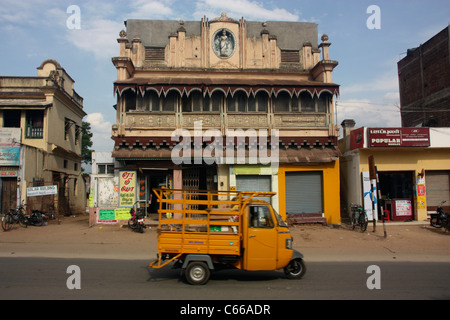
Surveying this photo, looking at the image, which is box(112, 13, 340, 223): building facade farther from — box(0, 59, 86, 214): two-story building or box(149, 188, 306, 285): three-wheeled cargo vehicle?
box(149, 188, 306, 285): three-wheeled cargo vehicle

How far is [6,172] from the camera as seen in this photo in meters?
17.7

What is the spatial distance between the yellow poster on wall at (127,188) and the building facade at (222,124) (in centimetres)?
11

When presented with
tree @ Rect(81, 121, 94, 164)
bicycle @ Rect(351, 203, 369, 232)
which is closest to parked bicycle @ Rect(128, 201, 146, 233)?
bicycle @ Rect(351, 203, 369, 232)

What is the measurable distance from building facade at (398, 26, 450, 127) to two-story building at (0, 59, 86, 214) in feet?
89.7

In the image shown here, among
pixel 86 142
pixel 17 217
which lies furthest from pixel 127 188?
pixel 86 142

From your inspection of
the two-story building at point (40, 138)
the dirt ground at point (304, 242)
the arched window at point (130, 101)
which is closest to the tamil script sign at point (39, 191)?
the two-story building at point (40, 138)

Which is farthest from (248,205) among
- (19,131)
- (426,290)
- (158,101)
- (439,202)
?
(19,131)

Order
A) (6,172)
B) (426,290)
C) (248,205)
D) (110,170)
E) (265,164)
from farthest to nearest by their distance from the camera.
→ (110,170), (6,172), (265,164), (248,205), (426,290)

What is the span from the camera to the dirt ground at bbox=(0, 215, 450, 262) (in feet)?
35.2

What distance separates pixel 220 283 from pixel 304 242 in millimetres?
6823

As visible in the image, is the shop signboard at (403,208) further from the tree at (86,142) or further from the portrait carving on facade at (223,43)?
the tree at (86,142)

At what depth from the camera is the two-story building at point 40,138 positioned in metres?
17.7
